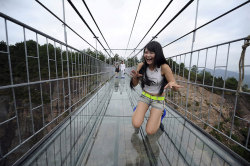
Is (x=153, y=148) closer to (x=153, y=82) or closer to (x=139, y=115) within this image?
(x=139, y=115)

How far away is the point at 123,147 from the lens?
4.75 ft

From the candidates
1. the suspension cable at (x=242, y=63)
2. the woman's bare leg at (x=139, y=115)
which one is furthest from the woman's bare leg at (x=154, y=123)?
the suspension cable at (x=242, y=63)

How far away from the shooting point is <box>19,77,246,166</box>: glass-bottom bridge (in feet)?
4.14

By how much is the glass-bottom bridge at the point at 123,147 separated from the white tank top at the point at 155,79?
603 mm

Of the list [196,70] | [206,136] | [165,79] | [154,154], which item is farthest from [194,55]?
[154,154]

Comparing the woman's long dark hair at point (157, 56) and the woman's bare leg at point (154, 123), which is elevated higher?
the woman's long dark hair at point (157, 56)

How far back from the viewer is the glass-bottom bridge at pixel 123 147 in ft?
4.14

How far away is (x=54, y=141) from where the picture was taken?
1.52 metres

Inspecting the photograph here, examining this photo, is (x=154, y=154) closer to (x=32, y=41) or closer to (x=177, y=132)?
(x=177, y=132)

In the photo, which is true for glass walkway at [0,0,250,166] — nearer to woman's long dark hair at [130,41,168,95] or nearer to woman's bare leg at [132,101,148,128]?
woman's bare leg at [132,101,148,128]

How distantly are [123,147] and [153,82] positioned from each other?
0.97 m

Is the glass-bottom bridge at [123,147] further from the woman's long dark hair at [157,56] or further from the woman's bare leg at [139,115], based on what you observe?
the woman's long dark hair at [157,56]

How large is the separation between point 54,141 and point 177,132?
166 cm

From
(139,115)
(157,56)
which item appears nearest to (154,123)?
(139,115)
